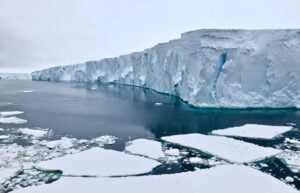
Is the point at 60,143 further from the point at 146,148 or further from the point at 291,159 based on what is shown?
the point at 291,159

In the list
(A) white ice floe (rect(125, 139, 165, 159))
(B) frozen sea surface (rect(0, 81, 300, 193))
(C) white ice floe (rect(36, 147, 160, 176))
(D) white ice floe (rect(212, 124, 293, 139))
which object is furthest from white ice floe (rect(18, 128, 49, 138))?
(D) white ice floe (rect(212, 124, 293, 139))

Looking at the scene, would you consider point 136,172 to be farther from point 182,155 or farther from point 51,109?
point 51,109

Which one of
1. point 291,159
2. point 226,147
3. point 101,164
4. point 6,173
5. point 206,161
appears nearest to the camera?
point 6,173

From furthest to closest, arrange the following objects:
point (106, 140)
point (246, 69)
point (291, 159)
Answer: point (246, 69), point (106, 140), point (291, 159)

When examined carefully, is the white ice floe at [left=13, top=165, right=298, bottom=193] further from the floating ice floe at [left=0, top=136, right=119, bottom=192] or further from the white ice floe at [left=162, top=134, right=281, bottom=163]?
the white ice floe at [left=162, top=134, right=281, bottom=163]

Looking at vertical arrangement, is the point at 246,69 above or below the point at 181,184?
above

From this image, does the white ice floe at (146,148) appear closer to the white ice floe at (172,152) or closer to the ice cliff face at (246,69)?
the white ice floe at (172,152)

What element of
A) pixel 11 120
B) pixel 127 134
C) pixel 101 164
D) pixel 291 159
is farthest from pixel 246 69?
pixel 101 164
